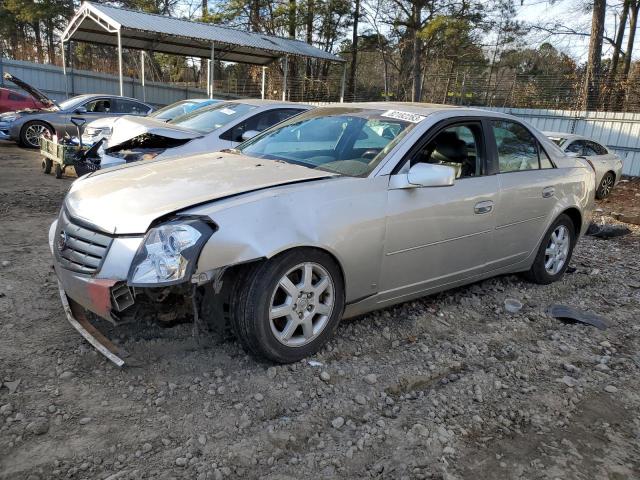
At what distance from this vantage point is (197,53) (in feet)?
68.9

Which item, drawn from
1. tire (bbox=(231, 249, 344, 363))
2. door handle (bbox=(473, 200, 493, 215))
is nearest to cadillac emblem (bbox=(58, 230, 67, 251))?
tire (bbox=(231, 249, 344, 363))

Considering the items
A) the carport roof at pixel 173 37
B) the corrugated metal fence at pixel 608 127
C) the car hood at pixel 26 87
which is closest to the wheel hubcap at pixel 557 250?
the car hood at pixel 26 87

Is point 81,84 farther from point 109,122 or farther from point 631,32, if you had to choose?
point 631,32

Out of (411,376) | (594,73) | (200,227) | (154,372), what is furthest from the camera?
(594,73)

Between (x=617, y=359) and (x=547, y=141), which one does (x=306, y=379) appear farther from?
(x=547, y=141)

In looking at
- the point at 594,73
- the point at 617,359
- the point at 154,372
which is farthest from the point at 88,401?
the point at 594,73

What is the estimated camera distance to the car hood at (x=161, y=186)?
110 inches

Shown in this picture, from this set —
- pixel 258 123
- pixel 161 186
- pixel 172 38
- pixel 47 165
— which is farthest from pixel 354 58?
pixel 161 186

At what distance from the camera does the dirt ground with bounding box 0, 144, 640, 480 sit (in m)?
2.32

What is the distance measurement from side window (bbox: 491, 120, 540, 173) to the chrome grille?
121 inches

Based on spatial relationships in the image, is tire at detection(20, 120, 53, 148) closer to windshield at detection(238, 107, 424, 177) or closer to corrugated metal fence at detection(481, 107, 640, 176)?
windshield at detection(238, 107, 424, 177)

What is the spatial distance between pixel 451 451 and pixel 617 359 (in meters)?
1.89

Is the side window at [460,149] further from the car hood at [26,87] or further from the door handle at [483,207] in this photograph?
the car hood at [26,87]

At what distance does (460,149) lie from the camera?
4.01 metres
